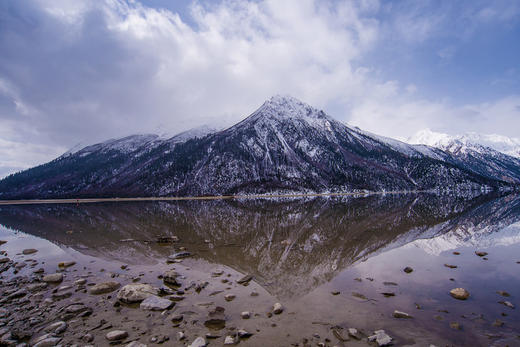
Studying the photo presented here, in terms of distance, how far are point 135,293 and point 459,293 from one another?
59.9 ft

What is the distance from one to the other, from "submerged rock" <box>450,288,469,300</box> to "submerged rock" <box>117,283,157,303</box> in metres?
17.2

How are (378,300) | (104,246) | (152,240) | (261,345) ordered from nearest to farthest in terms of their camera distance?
(261,345) < (378,300) < (104,246) < (152,240)

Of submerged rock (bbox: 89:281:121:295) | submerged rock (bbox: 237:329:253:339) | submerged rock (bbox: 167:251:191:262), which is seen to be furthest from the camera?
submerged rock (bbox: 167:251:191:262)

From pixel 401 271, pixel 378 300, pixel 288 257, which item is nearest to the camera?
pixel 378 300

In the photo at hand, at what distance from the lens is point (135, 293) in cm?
→ 1388

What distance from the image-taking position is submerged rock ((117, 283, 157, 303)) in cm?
1362

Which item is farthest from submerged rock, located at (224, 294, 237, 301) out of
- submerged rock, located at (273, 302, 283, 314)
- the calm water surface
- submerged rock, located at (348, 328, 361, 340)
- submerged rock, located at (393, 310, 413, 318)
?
submerged rock, located at (393, 310, 413, 318)

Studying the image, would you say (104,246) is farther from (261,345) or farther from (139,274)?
(261,345)

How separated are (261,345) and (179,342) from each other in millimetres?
3325

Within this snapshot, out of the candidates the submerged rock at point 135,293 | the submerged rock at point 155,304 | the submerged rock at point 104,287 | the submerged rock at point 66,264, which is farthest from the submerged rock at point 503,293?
the submerged rock at point 66,264

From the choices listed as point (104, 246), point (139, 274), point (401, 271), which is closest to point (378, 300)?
point (401, 271)

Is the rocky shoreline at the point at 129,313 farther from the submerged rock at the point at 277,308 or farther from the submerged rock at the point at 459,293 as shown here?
the submerged rock at the point at 459,293

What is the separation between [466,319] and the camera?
37.1 feet

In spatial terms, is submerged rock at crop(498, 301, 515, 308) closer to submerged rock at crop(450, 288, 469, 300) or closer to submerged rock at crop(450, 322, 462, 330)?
submerged rock at crop(450, 288, 469, 300)
